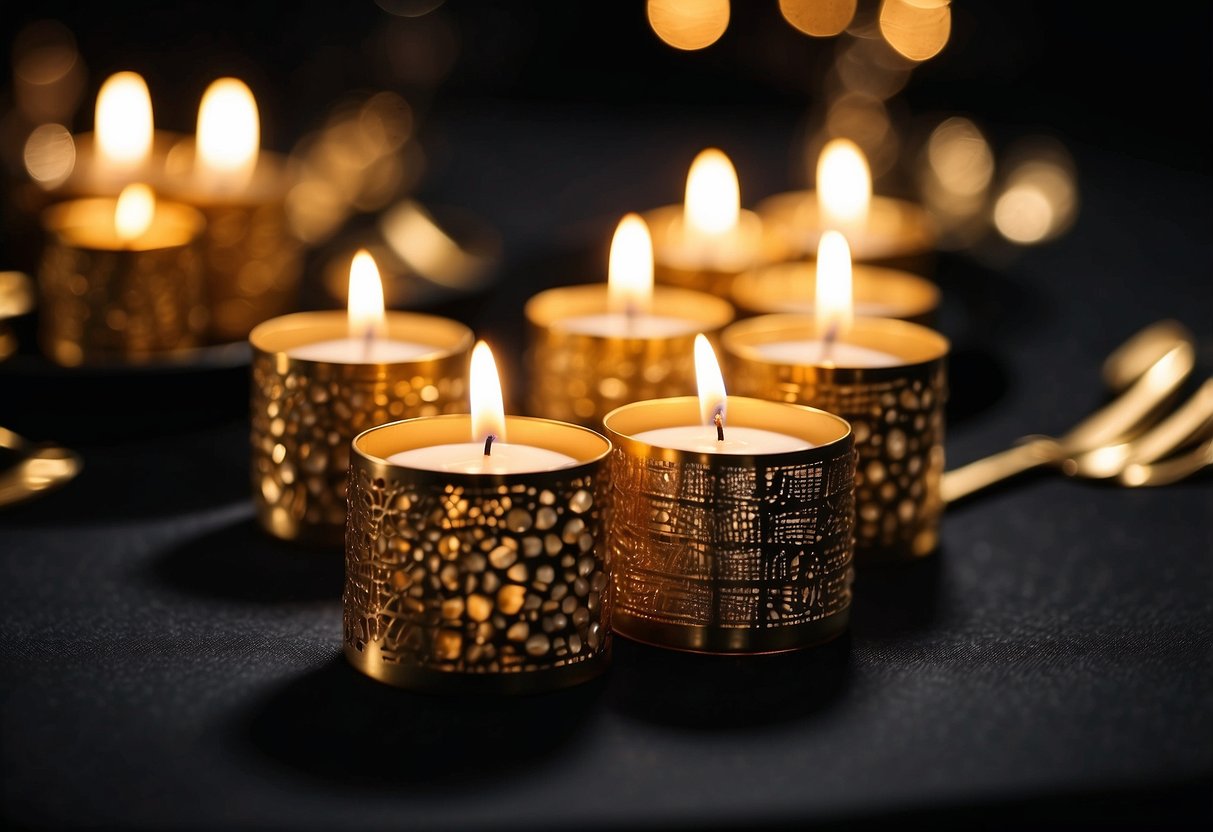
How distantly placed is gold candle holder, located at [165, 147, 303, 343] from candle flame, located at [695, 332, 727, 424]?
717mm

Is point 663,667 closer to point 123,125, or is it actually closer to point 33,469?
point 33,469

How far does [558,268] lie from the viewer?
76.5 inches

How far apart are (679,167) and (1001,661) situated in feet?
5.94

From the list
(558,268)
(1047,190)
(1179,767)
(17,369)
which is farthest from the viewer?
(1047,190)

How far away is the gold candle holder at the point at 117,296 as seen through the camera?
4.59ft

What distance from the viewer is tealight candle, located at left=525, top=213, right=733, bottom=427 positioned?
1.23 metres

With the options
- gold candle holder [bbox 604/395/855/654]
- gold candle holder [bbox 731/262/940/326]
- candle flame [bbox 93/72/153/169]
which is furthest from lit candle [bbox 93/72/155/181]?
gold candle holder [bbox 604/395/855/654]

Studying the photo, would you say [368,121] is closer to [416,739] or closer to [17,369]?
[17,369]

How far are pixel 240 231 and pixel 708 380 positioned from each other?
29.8 inches

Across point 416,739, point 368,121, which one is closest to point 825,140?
point 368,121

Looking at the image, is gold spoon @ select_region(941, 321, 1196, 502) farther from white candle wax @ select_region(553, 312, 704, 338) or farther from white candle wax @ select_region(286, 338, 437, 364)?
white candle wax @ select_region(286, 338, 437, 364)

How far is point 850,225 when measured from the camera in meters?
1.75

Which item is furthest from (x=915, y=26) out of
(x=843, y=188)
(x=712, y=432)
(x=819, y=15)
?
(x=712, y=432)

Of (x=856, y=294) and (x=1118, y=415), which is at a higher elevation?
(x=856, y=294)
